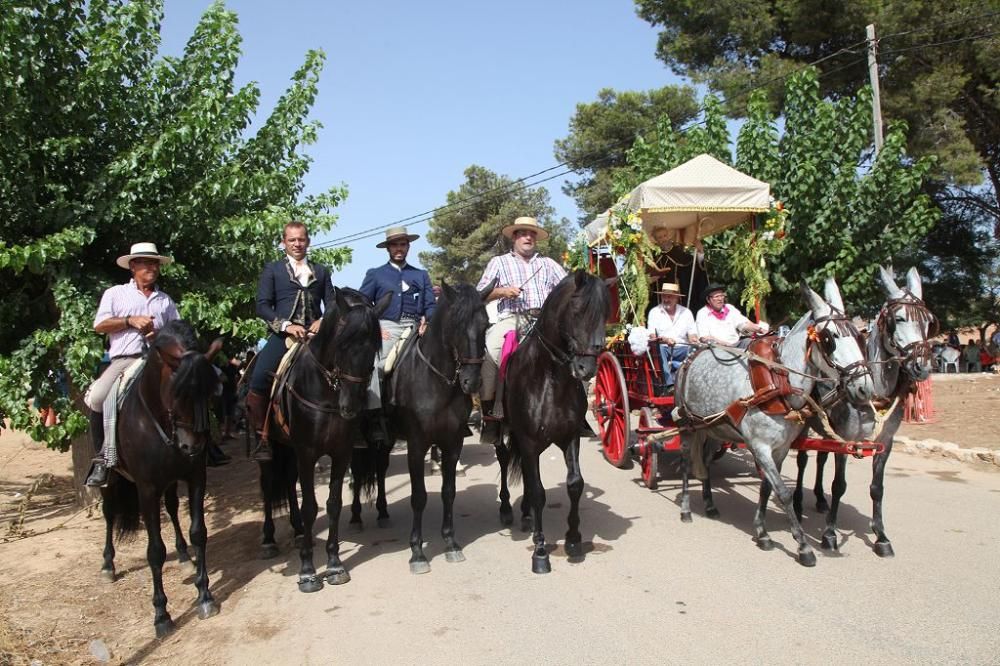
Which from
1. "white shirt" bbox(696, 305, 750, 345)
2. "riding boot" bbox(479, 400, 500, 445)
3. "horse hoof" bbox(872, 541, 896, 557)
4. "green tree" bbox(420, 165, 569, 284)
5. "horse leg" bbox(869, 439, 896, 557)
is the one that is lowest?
"horse hoof" bbox(872, 541, 896, 557)

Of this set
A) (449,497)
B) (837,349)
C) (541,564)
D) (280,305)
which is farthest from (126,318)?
(837,349)

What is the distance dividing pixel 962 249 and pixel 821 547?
19.6 metres

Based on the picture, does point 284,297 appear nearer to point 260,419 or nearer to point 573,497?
point 260,419

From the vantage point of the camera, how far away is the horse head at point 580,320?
4.89 m

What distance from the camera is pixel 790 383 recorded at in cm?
539

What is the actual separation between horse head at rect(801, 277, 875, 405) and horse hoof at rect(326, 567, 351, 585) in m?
4.12

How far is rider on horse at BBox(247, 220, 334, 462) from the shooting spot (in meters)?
5.68

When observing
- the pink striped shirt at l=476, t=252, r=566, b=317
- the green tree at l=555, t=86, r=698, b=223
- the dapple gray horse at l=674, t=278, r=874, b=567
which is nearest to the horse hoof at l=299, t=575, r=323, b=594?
the pink striped shirt at l=476, t=252, r=566, b=317

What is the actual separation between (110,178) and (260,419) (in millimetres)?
2903

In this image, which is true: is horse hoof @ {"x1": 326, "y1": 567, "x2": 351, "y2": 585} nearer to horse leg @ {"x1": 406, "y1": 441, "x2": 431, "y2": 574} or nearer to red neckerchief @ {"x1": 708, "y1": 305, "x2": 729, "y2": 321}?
horse leg @ {"x1": 406, "y1": 441, "x2": 431, "y2": 574}

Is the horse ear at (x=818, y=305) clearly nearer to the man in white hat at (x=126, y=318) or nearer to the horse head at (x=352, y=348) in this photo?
the horse head at (x=352, y=348)

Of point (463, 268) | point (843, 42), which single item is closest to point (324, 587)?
point (843, 42)

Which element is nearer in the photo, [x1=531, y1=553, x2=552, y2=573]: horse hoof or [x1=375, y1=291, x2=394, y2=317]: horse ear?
[x1=375, y1=291, x2=394, y2=317]: horse ear

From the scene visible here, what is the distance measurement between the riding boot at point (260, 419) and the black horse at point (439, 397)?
1129 mm
